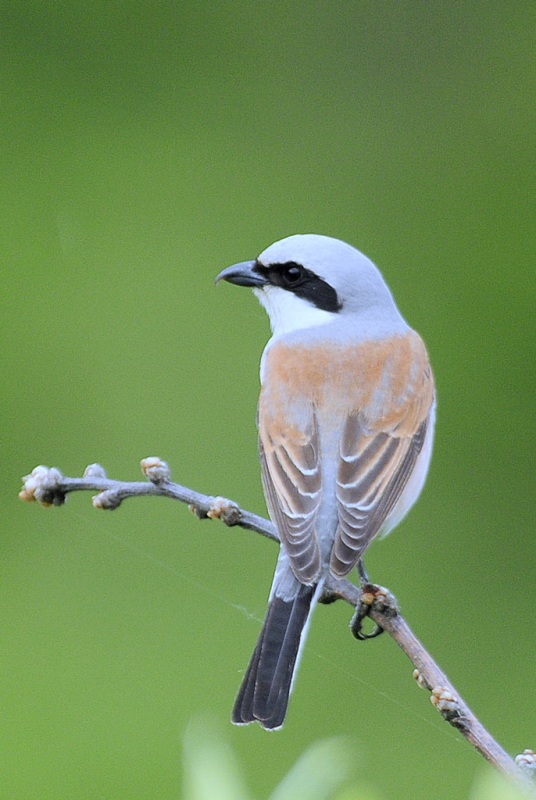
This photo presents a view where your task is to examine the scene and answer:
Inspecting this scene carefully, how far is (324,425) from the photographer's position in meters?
1.95

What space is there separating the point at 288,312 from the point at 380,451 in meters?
0.43

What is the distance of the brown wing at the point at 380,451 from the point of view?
1.79m

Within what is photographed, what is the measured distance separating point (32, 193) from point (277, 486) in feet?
9.69

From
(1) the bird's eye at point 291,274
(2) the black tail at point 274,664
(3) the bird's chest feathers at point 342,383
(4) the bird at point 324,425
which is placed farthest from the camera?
(1) the bird's eye at point 291,274

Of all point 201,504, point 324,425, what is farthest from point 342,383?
point 201,504

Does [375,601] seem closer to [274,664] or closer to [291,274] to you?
[274,664]

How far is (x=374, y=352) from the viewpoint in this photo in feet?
6.82

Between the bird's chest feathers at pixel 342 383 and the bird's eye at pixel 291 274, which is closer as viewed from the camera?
the bird's chest feathers at pixel 342 383

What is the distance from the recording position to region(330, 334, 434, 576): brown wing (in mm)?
1786

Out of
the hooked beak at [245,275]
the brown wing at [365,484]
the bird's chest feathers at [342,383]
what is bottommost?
the brown wing at [365,484]

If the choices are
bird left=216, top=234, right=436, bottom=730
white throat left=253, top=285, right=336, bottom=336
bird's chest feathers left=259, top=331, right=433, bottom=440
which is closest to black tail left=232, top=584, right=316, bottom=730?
bird left=216, top=234, right=436, bottom=730

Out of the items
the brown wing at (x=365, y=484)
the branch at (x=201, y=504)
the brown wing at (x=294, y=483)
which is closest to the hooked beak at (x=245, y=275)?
the brown wing at (x=294, y=483)

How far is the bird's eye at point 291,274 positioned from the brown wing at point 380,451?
25 cm

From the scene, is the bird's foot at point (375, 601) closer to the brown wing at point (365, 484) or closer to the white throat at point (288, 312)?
the brown wing at point (365, 484)
